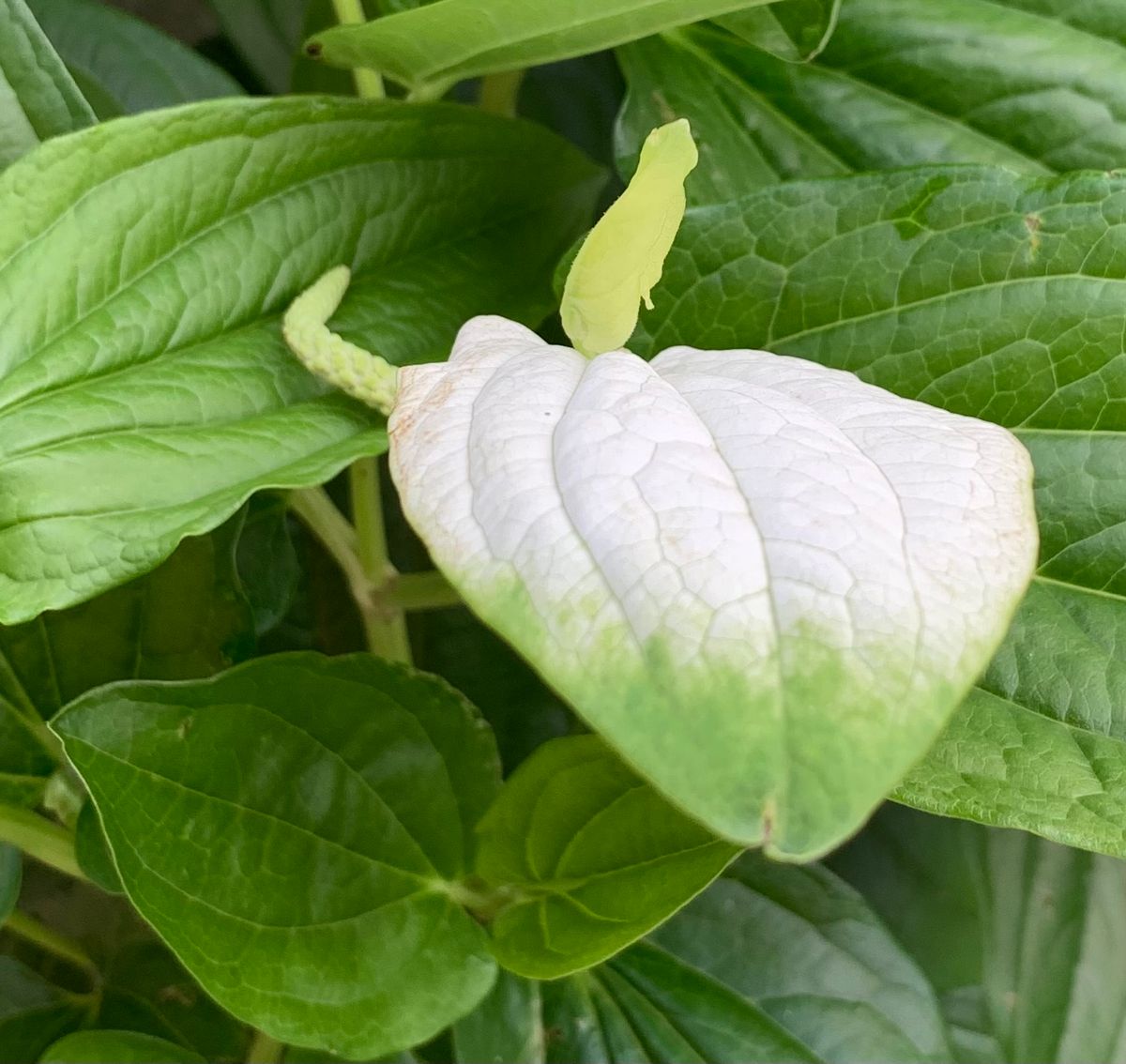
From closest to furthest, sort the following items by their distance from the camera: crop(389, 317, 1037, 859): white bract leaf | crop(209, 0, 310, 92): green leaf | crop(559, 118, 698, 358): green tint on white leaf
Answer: crop(389, 317, 1037, 859): white bract leaf
crop(559, 118, 698, 358): green tint on white leaf
crop(209, 0, 310, 92): green leaf

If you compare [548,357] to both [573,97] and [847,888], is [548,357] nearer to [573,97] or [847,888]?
[847,888]

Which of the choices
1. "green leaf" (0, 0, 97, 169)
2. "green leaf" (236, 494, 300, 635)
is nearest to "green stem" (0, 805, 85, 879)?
"green leaf" (236, 494, 300, 635)

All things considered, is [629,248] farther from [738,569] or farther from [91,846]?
[91,846]

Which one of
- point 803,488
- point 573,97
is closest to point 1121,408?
point 803,488

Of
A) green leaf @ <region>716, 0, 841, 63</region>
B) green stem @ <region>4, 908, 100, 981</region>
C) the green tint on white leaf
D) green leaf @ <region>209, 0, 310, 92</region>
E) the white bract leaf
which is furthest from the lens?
green leaf @ <region>209, 0, 310, 92</region>

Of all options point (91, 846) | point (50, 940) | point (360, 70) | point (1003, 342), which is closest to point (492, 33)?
point (360, 70)

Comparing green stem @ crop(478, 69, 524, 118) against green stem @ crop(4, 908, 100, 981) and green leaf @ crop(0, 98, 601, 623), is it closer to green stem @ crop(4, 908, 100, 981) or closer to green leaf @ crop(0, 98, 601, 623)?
green leaf @ crop(0, 98, 601, 623)

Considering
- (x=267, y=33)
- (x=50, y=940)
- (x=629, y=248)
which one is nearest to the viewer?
(x=629, y=248)
